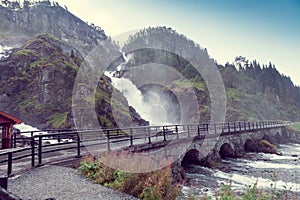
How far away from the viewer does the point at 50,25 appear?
11262 cm

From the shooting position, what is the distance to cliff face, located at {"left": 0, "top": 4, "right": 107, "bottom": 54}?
297ft

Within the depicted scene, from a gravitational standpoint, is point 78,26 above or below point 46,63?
above

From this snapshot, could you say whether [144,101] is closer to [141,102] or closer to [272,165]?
[141,102]

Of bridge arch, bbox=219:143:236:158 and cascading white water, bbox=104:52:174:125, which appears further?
cascading white water, bbox=104:52:174:125

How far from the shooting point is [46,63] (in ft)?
116

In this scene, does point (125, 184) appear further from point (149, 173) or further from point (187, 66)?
point (187, 66)

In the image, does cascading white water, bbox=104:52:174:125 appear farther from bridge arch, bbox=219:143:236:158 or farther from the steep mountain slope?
bridge arch, bbox=219:143:236:158

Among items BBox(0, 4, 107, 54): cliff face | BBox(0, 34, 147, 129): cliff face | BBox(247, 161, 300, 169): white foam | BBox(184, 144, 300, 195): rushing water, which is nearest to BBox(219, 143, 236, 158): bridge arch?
BBox(184, 144, 300, 195): rushing water

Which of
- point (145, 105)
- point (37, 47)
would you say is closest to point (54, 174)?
point (37, 47)

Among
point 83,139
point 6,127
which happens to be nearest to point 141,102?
point 83,139

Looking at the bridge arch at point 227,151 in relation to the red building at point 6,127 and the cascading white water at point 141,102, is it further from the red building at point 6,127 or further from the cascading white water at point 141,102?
the cascading white water at point 141,102

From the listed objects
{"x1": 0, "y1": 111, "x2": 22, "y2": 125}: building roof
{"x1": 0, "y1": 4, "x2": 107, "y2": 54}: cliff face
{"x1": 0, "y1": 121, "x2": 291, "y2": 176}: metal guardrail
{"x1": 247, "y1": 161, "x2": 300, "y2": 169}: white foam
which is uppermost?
{"x1": 0, "y1": 4, "x2": 107, "y2": 54}: cliff face

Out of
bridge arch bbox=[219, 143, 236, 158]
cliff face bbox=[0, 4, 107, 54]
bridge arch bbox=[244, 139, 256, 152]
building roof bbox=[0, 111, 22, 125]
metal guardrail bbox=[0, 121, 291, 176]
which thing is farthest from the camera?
cliff face bbox=[0, 4, 107, 54]

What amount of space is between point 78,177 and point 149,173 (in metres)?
2.15
